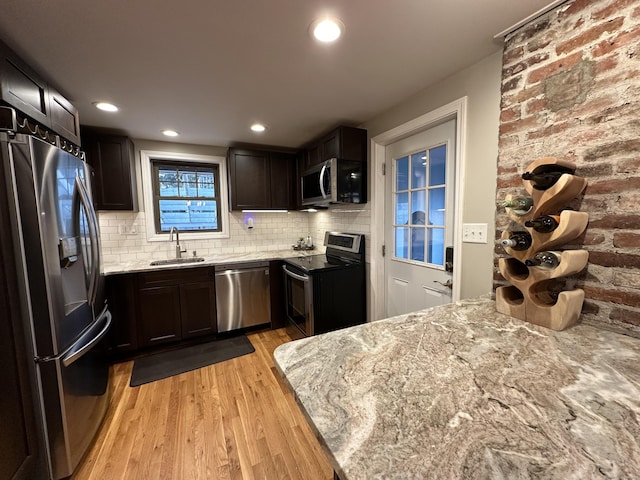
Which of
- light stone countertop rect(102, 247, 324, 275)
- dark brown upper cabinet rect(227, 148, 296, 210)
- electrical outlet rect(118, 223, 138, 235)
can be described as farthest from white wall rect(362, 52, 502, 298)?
electrical outlet rect(118, 223, 138, 235)

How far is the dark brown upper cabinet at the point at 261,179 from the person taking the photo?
10.7 ft

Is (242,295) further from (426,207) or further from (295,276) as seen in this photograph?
(426,207)

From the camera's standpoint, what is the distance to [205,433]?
167 centimetres

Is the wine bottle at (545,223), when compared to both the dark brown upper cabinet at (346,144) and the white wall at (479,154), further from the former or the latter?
the dark brown upper cabinet at (346,144)

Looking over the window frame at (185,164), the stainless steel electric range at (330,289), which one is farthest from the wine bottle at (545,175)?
the window frame at (185,164)

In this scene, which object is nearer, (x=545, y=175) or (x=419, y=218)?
(x=545, y=175)

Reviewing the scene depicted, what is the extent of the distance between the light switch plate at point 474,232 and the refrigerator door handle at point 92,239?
235 cm

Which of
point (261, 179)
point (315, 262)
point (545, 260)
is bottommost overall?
point (315, 262)

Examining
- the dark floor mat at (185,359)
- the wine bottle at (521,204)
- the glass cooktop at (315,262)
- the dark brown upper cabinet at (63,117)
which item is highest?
the dark brown upper cabinet at (63,117)

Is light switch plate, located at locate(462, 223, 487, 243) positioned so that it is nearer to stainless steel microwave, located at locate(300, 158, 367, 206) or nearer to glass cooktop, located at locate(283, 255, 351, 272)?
stainless steel microwave, located at locate(300, 158, 367, 206)

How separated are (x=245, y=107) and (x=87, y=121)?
1531 mm

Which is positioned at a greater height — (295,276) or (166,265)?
(166,265)

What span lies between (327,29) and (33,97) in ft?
5.50

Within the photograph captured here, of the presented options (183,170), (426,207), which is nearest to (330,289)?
(426,207)
